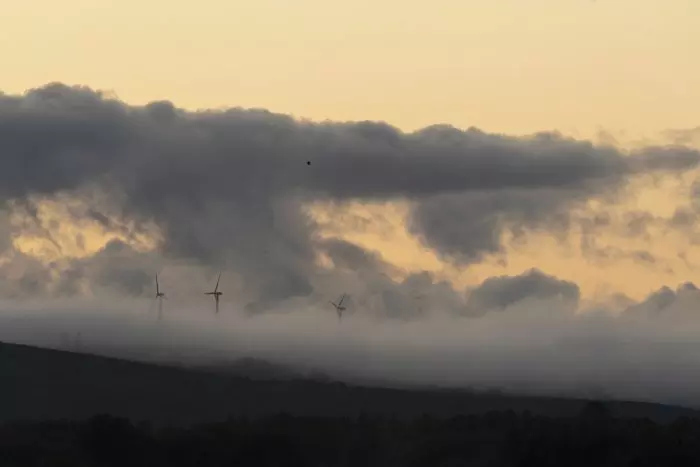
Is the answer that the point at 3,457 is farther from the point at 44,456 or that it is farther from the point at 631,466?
the point at 631,466

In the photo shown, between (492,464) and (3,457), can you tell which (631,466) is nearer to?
(492,464)

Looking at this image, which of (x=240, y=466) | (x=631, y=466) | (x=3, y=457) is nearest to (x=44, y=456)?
(x=3, y=457)

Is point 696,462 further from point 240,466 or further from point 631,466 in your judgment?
point 240,466

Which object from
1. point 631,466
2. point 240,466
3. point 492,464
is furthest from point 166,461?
point 631,466

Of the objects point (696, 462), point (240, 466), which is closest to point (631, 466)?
point (696, 462)

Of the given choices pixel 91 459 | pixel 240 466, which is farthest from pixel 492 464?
pixel 91 459
